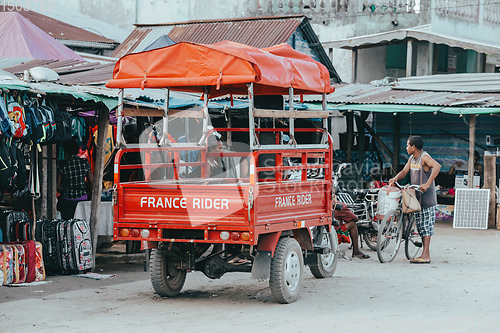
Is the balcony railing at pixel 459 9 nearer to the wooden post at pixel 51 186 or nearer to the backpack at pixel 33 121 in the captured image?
the wooden post at pixel 51 186

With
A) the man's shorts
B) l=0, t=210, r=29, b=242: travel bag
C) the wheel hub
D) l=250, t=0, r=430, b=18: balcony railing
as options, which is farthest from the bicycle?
l=250, t=0, r=430, b=18: balcony railing

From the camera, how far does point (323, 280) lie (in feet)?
30.3

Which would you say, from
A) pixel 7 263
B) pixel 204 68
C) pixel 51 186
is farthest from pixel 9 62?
pixel 204 68

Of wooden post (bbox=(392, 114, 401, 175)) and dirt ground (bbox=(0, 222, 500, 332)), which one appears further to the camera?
wooden post (bbox=(392, 114, 401, 175))

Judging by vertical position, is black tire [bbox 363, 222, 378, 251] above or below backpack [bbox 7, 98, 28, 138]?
below

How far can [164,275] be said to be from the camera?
7855mm

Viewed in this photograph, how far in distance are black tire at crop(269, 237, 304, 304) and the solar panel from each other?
8.73 metres

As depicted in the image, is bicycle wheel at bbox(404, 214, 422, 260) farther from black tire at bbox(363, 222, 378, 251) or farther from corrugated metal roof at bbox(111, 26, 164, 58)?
corrugated metal roof at bbox(111, 26, 164, 58)

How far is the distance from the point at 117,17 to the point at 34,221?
1865 cm

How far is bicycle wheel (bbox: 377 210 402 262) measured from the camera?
10641 mm

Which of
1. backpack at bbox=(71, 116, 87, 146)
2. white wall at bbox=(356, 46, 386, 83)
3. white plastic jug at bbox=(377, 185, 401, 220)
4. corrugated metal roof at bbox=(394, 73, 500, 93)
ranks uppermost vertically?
white wall at bbox=(356, 46, 386, 83)

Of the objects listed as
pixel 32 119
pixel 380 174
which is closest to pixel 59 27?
pixel 380 174

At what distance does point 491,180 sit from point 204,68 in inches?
402

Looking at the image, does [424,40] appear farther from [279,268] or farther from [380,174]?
[279,268]
